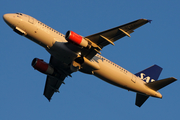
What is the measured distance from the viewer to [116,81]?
130 ft

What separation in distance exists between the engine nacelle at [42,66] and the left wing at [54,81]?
40.9 inches

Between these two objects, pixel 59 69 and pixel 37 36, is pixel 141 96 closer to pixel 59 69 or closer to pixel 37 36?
pixel 59 69

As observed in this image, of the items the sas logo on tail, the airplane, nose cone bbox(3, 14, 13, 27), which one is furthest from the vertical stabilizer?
nose cone bbox(3, 14, 13, 27)

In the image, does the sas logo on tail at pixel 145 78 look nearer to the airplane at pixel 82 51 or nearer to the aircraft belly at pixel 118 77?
the airplane at pixel 82 51

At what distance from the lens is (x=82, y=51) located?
1420 inches

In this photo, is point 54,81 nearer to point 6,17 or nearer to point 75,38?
point 75,38

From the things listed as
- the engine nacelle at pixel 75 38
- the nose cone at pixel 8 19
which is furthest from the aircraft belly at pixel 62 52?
the nose cone at pixel 8 19

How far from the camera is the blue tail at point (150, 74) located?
44500 millimetres

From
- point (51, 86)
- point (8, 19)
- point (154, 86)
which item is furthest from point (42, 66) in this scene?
point (154, 86)

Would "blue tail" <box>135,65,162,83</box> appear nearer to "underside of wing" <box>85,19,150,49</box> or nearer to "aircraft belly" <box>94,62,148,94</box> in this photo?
"aircraft belly" <box>94,62,148,94</box>

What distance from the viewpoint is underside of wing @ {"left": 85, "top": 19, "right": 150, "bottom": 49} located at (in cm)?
3344

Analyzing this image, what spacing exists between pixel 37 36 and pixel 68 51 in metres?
4.85

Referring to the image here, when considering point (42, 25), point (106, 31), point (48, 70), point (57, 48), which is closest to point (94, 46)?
point (106, 31)

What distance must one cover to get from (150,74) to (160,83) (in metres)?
4.95
